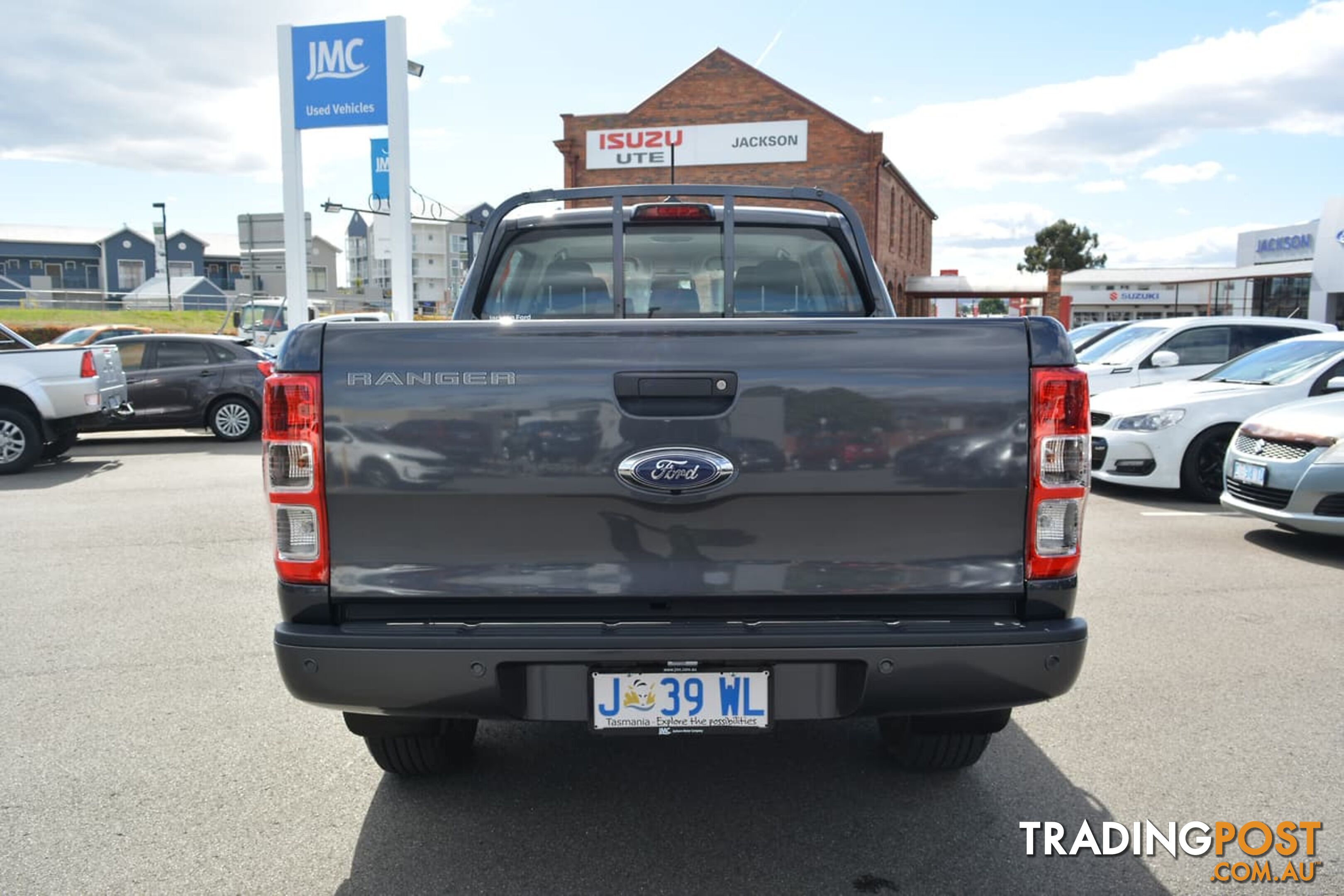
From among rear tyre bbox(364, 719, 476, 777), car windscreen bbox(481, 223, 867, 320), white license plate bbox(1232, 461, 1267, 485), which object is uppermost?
car windscreen bbox(481, 223, 867, 320)

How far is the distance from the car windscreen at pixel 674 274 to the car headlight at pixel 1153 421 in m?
6.06

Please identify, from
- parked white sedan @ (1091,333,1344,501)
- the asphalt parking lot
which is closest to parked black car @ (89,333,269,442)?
the asphalt parking lot

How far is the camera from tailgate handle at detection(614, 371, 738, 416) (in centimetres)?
251

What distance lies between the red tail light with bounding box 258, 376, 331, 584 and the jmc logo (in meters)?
20.4

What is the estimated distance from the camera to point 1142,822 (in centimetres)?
311

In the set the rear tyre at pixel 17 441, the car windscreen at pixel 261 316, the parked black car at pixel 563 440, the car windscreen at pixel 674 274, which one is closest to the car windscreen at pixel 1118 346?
the car windscreen at pixel 674 274

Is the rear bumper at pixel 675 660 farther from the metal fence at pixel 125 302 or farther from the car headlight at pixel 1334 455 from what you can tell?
the metal fence at pixel 125 302

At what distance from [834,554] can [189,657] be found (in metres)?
3.59

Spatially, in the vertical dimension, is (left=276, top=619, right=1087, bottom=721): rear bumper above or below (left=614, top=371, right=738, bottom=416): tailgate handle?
below

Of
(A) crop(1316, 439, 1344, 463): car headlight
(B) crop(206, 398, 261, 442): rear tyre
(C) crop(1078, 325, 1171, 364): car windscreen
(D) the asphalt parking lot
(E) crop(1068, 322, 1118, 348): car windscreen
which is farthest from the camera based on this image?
(E) crop(1068, 322, 1118, 348): car windscreen

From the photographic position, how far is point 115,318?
4472 cm

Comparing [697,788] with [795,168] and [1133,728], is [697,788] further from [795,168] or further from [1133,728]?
[795,168]

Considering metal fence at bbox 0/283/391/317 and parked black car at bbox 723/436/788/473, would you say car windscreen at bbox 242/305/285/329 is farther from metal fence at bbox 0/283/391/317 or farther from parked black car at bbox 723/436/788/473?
parked black car at bbox 723/436/788/473

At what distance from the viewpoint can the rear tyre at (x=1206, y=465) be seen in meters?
8.94
